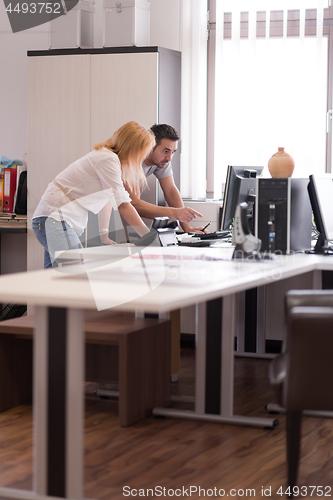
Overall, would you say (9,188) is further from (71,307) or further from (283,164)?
(71,307)

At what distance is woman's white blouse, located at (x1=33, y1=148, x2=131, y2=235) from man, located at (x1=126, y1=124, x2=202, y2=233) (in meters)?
0.47

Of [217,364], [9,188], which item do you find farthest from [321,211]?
[9,188]

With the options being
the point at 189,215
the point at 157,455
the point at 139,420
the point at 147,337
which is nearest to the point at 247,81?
the point at 189,215

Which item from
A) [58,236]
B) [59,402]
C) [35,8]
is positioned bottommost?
[59,402]

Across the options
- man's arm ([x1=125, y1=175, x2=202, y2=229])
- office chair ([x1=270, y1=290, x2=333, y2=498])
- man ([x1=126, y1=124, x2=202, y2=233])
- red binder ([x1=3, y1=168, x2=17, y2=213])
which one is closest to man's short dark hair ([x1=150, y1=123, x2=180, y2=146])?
man ([x1=126, y1=124, x2=202, y2=233])

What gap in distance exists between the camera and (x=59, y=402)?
185 cm

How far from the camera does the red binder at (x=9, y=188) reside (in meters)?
4.93

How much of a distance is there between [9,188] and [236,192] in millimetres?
Result: 2108

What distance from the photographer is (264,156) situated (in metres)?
4.69

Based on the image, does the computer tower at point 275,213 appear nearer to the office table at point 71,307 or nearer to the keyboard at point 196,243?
the keyboard at point 196,243

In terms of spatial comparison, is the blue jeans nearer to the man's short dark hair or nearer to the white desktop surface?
the white desktop surface

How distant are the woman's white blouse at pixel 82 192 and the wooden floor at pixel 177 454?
105 cm

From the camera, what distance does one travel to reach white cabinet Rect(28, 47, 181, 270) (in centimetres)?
447

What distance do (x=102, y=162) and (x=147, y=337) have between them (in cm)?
97
